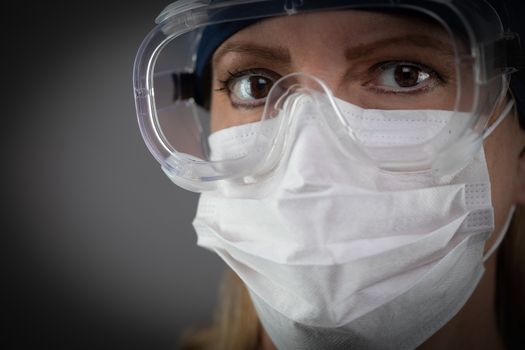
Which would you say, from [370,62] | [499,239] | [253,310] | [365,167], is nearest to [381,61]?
[370,62]

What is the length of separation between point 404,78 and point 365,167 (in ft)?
0.74

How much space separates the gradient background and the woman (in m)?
0.77

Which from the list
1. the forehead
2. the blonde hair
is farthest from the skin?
the blonde hair

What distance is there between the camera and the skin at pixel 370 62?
3.35 ft

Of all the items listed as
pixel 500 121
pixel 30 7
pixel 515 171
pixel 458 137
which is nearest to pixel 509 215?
pixel 515 171

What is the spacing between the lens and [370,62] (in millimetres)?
1061

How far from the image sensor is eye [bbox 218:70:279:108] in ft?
4.08

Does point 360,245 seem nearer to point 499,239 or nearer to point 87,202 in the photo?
point 499,239

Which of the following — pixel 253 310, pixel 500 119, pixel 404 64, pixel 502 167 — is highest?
pixel 404 64

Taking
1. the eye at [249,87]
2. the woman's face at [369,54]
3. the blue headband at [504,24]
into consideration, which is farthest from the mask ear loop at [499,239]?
the eye at [249,87]

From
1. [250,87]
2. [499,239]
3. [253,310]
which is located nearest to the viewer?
[499,239]

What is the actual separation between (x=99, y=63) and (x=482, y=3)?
1.35 metres

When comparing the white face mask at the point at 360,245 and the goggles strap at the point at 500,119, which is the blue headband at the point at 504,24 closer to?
the goggles strap at the point at 500,119

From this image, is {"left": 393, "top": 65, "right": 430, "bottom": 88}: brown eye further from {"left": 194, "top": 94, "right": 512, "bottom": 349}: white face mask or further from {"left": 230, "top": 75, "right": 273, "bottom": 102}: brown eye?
{"left": 230, "top": 75, "right": 273, "bottom": 102}: brown eye
